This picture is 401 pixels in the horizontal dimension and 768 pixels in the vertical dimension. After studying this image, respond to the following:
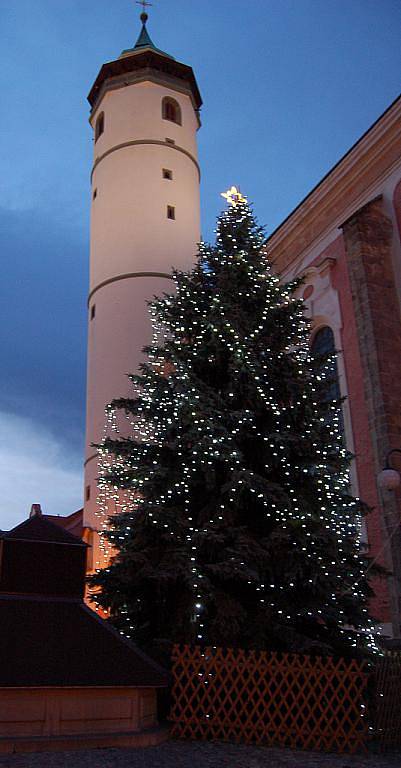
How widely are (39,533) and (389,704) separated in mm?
4726

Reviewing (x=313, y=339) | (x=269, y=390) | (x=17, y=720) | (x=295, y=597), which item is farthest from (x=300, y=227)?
(x=17, y=720)

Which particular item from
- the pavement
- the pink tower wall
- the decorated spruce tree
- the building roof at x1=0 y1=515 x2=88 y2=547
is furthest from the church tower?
the pavement

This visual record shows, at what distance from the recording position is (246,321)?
1211cm

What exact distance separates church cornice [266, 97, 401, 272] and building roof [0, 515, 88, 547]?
1245 centimetres

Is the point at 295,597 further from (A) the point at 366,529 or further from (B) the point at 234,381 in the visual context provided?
(A) the point at 366,529

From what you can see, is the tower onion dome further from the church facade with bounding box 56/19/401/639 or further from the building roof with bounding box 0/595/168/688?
the building roof with bounding box 0/595/168/688

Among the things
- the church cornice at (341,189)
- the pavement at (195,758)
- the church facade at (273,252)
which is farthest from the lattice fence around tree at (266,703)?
the church cornice at (341,189)

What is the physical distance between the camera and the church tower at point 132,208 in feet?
69.7

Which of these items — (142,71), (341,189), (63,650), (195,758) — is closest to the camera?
(195,758)

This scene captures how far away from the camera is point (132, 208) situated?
23156mm

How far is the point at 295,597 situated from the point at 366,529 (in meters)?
5.90

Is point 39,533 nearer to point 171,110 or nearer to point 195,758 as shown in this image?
point 195,758

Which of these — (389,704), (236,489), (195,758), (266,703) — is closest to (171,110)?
(236,489)

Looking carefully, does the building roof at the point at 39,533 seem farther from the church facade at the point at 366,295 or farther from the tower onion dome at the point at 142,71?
the tower onion dome at the point at 142,71
